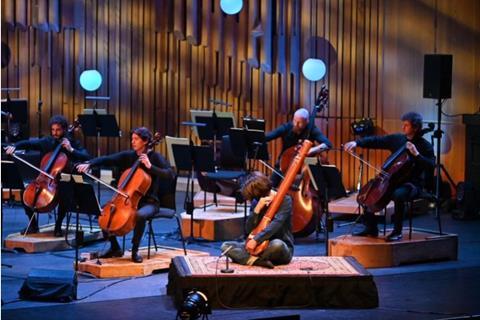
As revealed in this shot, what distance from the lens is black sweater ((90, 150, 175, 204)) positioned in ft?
24.6

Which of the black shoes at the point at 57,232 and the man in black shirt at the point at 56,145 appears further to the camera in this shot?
the black shoes at the point at 57,232

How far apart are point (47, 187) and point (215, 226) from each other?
169 cm

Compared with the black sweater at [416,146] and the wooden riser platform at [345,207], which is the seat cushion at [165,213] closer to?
the black sweater at [416,146]

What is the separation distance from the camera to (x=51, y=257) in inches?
322

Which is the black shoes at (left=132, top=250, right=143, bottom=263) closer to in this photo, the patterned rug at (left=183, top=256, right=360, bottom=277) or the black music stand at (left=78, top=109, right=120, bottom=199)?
the patterned rug at (left=183, top=256, right=360, bottom=277)

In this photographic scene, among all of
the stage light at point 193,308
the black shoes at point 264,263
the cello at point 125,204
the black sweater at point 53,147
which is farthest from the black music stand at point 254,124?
the stage light at point 193,308

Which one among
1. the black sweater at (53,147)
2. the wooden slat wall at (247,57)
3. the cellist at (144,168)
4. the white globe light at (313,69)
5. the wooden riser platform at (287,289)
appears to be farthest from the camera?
the white globe light at (313,69)

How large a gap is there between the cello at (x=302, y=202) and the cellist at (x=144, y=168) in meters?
1.37

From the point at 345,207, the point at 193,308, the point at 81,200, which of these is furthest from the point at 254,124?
the point at 193,308

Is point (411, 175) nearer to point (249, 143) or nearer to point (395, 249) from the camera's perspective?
point (395, 249)

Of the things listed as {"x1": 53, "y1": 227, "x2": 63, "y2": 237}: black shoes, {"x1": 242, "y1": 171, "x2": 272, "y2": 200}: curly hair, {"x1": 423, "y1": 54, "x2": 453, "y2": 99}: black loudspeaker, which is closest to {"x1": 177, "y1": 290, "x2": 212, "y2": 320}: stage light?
{"x1": 242, "y1": 171, "x2": 272, "y2": 200}: curly hair

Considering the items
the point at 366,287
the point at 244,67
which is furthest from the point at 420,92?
the point at 366,287

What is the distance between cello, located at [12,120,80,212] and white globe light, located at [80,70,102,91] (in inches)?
186

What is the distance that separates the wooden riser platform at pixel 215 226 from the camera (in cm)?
899
